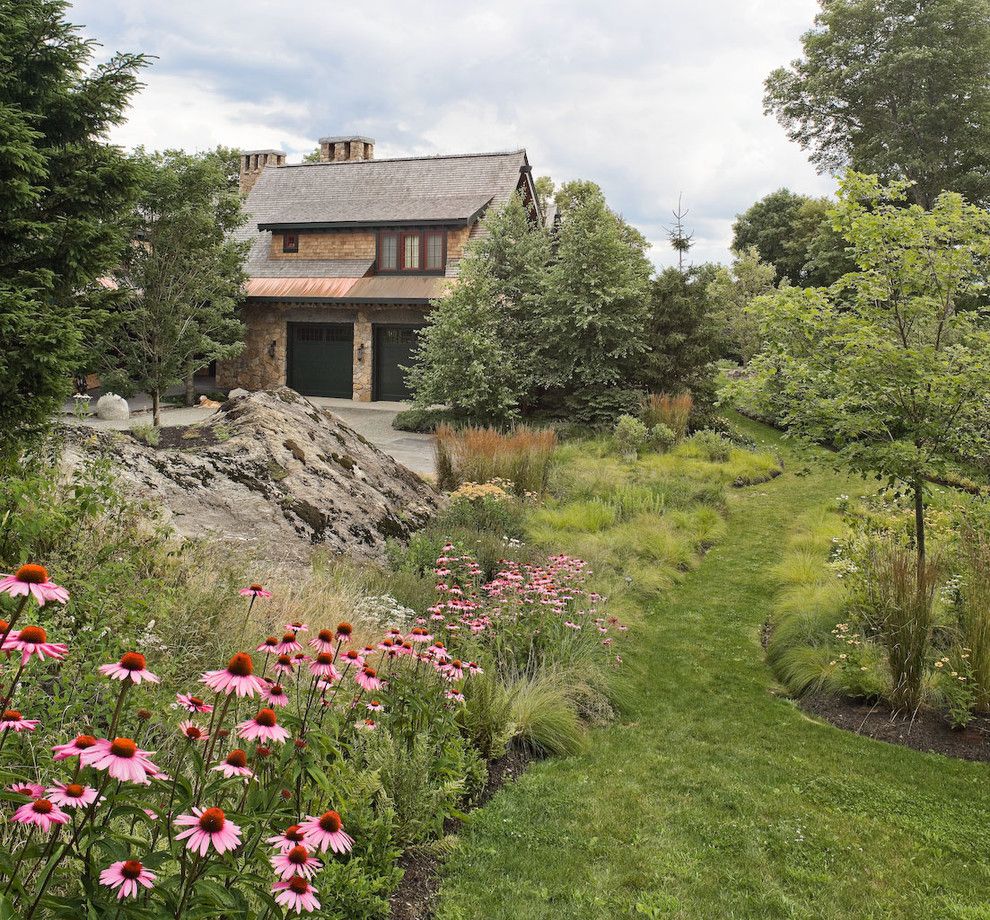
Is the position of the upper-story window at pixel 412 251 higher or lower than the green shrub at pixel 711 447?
higher

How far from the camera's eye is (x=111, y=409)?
17.9 metres

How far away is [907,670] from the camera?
5383 millimetres

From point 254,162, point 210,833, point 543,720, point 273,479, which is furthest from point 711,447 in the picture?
point 254,162

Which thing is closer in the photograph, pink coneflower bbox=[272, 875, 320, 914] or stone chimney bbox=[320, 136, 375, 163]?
pink coneflower bbox=[272, 875, 320, 914]

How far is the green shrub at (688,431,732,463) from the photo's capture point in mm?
15873

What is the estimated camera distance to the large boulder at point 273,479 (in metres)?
6.22

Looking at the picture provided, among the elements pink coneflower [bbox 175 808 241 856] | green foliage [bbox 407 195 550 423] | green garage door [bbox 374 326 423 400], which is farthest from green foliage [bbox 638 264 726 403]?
pink coneflower [bbox 175 808 241 856]

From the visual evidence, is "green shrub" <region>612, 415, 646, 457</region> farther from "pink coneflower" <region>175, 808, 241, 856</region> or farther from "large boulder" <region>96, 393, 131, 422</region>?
"pink coneflower" <region>175, 808, 241, 856</region>

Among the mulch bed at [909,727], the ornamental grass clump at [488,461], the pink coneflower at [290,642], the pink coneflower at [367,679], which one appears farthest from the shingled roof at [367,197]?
the pink coneflower at [290,642]

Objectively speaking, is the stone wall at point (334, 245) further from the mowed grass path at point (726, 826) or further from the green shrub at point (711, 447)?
the mowed grass path at point (726, 826)

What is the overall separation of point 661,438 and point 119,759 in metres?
15.5

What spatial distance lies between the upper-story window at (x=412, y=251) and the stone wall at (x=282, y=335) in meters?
Answer: 1.59

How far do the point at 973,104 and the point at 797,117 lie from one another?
5.66 m

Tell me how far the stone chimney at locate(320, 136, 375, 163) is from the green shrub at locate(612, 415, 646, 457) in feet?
69.4
